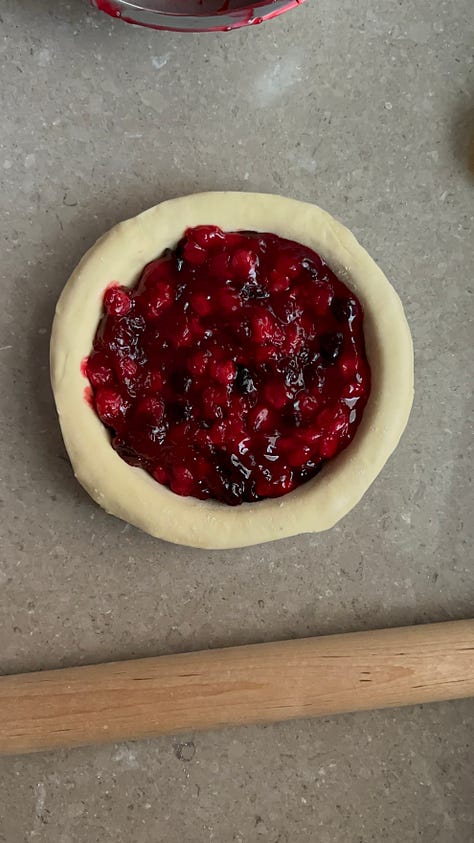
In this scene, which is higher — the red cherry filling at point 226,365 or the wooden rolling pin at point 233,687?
the red cherry filling at point 226,365

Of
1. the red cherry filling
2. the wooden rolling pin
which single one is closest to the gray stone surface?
the wooden rolling pin

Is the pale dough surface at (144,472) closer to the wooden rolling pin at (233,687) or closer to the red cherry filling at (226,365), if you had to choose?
the red cherry filling at (226,365)

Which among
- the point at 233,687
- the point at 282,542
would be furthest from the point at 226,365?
the point at 233,687

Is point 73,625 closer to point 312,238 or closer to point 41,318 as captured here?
point 41,318

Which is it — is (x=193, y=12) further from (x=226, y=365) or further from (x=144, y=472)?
(x=144, y=472)

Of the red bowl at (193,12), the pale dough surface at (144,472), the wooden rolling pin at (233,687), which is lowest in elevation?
the wooden rolling pin at (233,687)

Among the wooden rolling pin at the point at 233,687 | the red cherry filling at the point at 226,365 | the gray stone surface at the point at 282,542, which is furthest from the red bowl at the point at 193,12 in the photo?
the wooden rolling pin at the point at 233,687

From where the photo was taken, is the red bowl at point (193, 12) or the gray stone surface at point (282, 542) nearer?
the red bowl at point (193, 12)

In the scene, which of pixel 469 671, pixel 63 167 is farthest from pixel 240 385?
pixel 469 671
